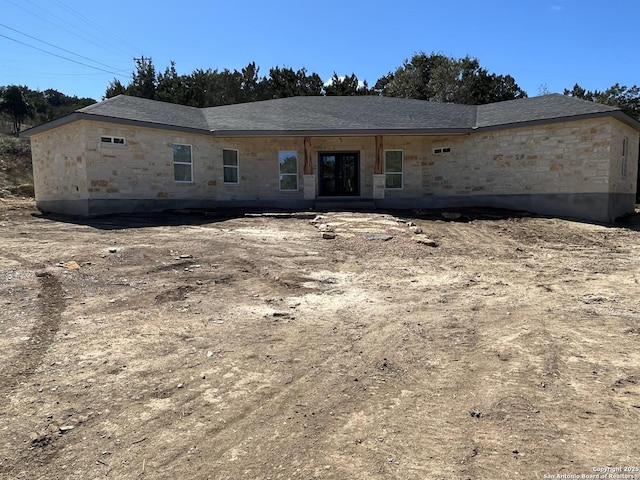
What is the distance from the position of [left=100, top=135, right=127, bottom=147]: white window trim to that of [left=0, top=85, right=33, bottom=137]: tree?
3736 centimetres

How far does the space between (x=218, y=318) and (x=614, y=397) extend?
12.8ft

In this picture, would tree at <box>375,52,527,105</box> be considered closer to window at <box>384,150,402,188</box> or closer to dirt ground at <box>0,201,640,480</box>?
window at <box>384,150,402,188</box>

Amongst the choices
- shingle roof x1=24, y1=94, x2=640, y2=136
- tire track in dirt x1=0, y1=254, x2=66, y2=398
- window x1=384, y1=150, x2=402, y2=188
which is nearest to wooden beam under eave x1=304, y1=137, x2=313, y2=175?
shingle roof x1=24, y1=94, x2=640, y2=136

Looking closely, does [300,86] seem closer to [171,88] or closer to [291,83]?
[291,83]

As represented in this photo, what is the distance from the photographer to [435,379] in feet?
11.3

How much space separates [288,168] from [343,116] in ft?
11.2

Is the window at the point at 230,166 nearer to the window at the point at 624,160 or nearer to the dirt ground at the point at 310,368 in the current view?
the dirt ground at the point at 310,368

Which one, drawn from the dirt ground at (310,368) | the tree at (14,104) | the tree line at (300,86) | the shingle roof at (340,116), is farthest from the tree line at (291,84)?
the dirt ground at (310,368)

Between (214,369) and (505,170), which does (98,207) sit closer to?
(214,369)

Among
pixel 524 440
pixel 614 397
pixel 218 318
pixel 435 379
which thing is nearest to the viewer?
pixel 524 440

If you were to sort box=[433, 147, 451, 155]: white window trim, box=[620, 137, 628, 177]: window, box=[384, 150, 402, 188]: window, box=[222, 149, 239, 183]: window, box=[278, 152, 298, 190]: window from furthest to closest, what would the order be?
box=[278, 152, 298, 190]: window, box=[384, 150, 402, 188]: window, box=[222, 149, 239, 183]: window, box=[433, 147, 451, 155]: white window trim, box=[620, 137, 628, 177]: window

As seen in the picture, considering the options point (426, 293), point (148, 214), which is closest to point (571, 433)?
point (426, 293)

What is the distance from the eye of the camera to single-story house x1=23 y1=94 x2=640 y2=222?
14102 millimetres

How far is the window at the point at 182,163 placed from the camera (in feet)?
52.4
